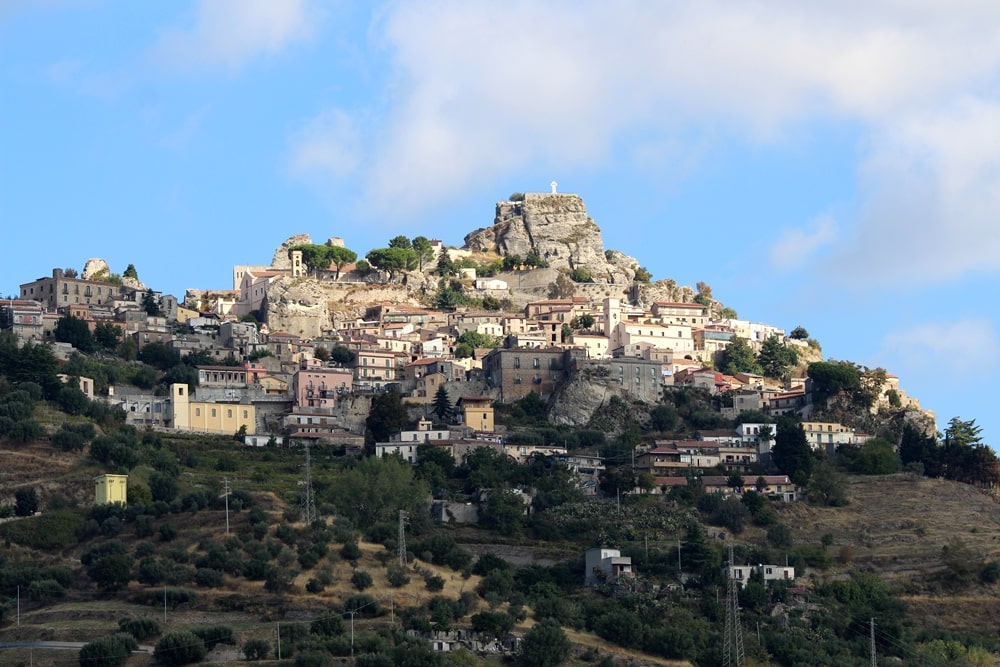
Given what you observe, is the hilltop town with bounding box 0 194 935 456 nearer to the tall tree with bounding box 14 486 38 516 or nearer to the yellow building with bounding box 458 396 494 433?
the yellow building with bounding box 458 396 494 433

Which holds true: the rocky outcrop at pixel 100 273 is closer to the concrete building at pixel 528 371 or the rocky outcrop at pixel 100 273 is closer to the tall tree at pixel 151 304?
the tall tree at pixel 151 304

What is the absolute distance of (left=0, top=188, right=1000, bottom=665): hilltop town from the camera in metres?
78.0

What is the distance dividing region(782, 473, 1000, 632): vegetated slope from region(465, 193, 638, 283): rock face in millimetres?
49131

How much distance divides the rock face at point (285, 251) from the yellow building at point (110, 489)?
177ft

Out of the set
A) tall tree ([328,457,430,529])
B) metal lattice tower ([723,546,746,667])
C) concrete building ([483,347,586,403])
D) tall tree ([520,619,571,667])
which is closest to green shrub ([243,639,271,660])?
tall tree ([520,619,571,667])

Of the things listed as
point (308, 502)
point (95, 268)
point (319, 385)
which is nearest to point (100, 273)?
point (95, 268)

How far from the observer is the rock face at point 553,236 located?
472 feet

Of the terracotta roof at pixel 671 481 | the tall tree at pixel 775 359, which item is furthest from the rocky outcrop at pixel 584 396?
the tall tree at pixel 775 359

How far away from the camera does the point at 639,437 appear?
10231 centimetres

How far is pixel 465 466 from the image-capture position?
315 feet

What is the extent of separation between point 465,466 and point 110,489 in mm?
17122

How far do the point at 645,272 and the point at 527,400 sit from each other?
40.6 m

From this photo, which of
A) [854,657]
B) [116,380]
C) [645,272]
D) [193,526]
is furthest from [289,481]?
[645,272]

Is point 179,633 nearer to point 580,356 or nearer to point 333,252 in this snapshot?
point 580,356
